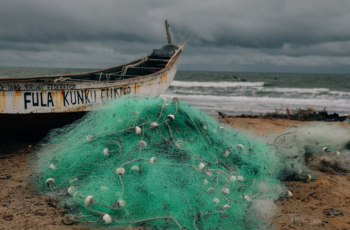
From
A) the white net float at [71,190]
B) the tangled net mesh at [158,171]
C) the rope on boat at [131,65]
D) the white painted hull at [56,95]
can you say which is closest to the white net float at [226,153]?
the tangled net mesh at [158,171]

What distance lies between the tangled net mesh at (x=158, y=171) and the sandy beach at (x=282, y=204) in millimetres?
177

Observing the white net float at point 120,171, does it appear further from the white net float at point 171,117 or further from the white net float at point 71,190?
the white net float at point 171,117

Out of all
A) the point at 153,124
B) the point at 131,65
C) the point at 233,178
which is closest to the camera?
the point at 233,178

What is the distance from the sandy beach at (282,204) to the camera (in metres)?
2.97

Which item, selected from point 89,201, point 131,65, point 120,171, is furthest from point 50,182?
point 131,65

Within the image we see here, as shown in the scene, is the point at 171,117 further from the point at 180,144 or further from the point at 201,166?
the point at 201,166

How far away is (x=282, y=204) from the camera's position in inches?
139

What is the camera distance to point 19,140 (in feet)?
18.5

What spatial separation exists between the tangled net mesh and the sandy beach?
177mm

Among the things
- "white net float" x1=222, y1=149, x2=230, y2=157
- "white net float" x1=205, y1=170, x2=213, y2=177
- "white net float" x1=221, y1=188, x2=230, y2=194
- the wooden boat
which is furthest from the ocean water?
"white net float" x1=221, y1=188, x2=230, y2=194

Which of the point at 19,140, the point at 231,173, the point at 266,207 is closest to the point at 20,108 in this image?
the point at 19,140

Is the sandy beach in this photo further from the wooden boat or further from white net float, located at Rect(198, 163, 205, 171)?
white net float, located at Rect(198, 163, 205, 171)

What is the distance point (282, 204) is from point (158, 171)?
178 centimetres

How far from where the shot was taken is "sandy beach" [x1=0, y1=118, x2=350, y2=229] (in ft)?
9.73
